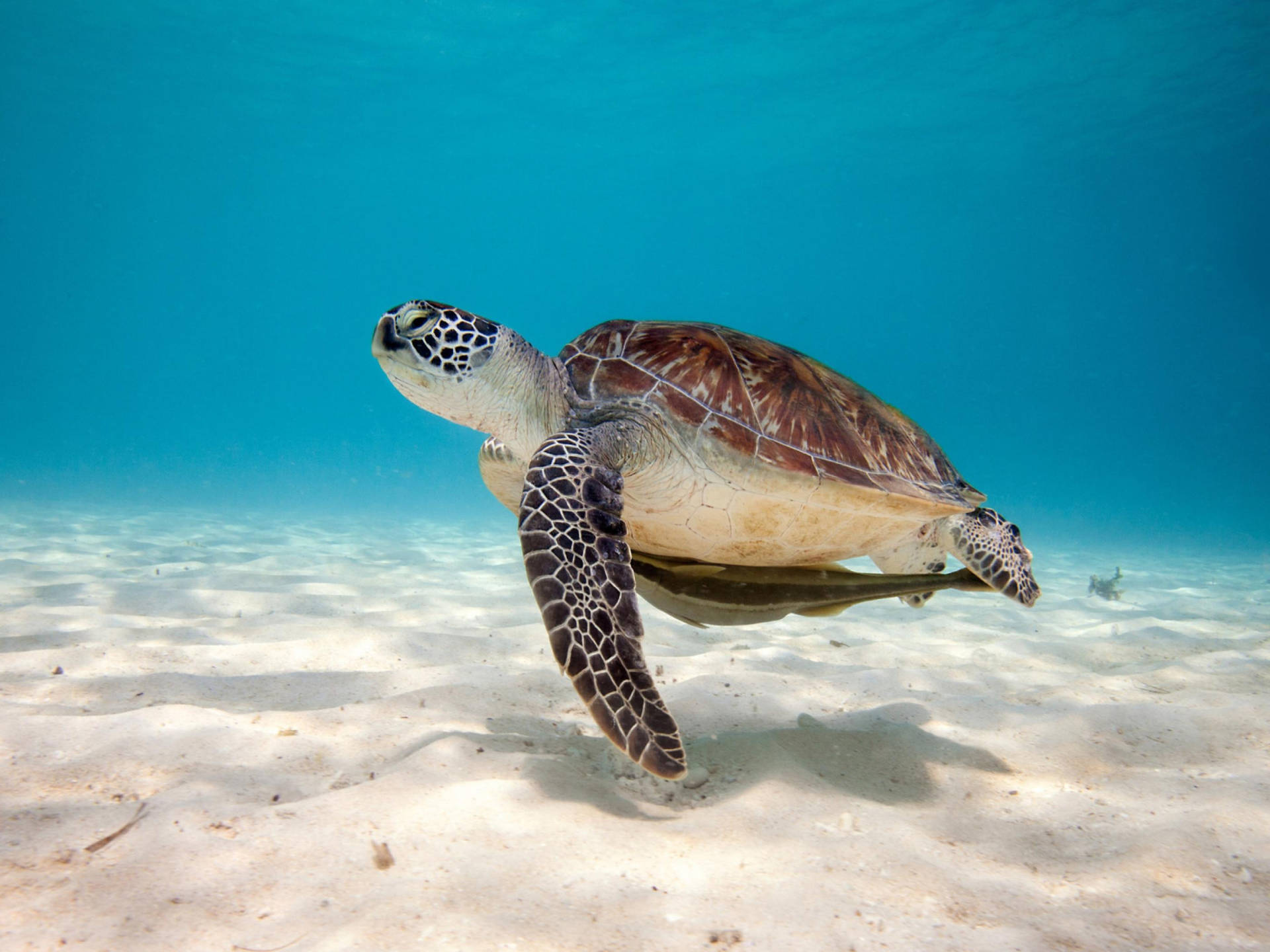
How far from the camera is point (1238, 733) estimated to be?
2584 millimetres

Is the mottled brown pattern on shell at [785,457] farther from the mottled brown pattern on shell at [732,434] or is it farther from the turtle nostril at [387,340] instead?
the turtle nostril at [387,340]

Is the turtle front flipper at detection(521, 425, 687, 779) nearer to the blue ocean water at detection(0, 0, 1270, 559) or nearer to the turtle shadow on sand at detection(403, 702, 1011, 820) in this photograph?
the turtle shadow on sand at detection(403, 702, 1011, 820)

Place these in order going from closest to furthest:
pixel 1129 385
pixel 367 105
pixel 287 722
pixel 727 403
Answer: pixel 287 722, pixel 727 403, pixel 367 105, pixel 1129 385

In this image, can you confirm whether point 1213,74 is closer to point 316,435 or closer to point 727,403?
point 727,403

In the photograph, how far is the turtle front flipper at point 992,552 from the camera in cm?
328

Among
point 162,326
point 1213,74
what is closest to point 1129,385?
point 1213,74

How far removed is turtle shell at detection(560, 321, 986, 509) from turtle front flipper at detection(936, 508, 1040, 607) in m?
0.18

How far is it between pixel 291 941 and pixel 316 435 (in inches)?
4826

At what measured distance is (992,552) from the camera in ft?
11.0

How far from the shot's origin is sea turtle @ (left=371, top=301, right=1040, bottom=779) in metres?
2.67

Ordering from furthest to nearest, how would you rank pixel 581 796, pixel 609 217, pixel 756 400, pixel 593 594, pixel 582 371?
pixel 609 217, pixel 582 371, pixel 756 400, pixel 593 594, pixel 581 796

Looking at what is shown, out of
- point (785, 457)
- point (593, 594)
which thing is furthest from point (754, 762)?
point (785, 457)

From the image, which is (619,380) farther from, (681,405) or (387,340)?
(387,340)

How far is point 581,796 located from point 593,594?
651mm
